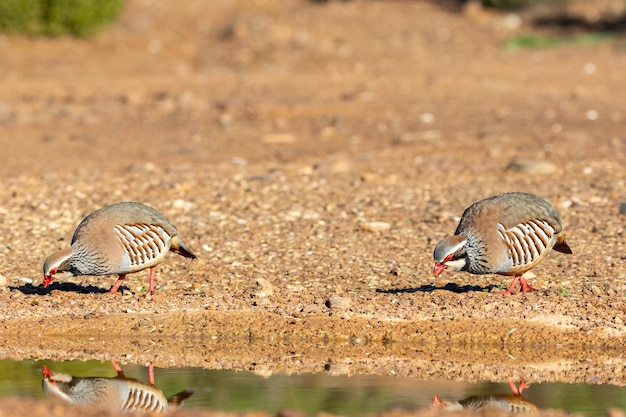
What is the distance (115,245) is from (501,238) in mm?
2621

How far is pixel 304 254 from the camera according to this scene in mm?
9789

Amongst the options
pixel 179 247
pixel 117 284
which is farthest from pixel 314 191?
pixel 117 284

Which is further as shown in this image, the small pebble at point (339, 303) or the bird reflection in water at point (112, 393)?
the small pebble at point (339, 303)

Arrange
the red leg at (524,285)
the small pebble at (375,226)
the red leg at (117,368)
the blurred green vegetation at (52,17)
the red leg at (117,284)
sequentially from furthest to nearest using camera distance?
1. the blurred green vegetation at (52,17)
2. the small pebble at (375,226)
3. the red leg at (117,284)
4. the red leg at (524,285)
5. the red leg at (117,368)

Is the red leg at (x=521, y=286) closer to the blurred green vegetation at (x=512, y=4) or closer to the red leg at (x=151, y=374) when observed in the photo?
the red leg at (x=151, y=374)

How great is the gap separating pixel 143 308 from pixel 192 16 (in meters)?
21.2

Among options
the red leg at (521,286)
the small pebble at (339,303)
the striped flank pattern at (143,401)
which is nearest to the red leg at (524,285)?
the red leg at (521,286)

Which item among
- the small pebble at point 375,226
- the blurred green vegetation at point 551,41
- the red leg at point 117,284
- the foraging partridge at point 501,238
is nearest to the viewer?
the foraging partridge at point 501,238

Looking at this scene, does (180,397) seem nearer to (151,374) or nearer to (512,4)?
(151,374)

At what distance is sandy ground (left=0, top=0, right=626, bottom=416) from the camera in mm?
7926

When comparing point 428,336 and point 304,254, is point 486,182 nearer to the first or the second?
point 304,254

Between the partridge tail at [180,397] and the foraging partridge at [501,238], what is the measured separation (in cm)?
205

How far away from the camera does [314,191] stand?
1179 cm

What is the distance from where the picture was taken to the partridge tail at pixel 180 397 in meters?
6.45
